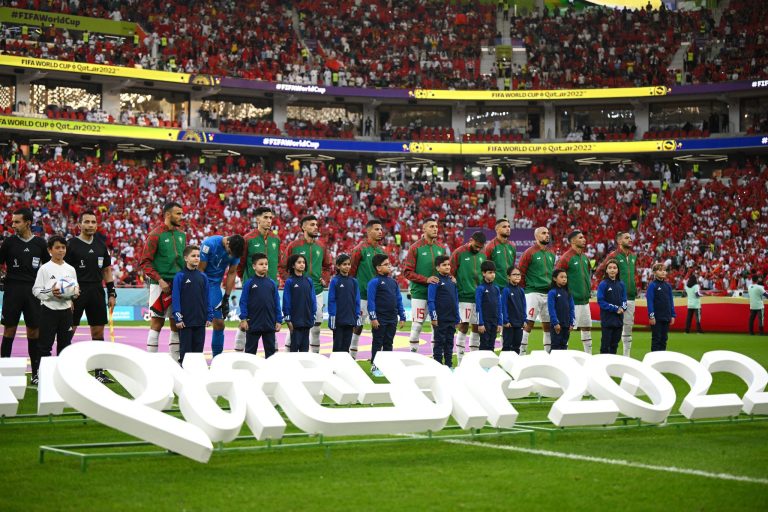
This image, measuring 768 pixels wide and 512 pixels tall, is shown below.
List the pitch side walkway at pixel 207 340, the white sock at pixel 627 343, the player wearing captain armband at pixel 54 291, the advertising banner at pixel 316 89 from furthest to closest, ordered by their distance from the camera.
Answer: the advertising banner at pixel 316 89, the pitch side walkway at pixel 207 340, the white sock at pixel 627 343, the player wearing captain armband at pixel 54 291

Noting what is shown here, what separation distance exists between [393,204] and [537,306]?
34.3 metres

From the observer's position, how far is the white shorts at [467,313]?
16.5 m

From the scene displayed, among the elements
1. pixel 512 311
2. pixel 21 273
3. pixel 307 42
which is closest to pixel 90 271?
pixel 21 273

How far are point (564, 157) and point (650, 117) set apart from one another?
5.79 metres

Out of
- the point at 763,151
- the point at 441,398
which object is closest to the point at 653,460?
the point at 441,398

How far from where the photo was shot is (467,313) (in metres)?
16.5

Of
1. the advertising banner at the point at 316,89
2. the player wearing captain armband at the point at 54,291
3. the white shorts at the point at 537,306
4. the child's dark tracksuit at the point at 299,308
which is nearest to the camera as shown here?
the player wearing captain armband at the point at 54,291

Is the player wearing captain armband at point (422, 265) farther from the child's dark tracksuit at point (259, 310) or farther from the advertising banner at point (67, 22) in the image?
the advertising banner at point (67, 22)

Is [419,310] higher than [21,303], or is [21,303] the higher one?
[21,303]

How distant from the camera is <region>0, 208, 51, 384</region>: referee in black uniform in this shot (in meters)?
13.6

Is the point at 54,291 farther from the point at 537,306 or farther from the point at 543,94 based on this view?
the point at 543,94

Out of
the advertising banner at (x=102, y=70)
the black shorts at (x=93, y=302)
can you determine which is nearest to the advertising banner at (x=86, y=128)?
the advertising banner at (x=102, y=70)

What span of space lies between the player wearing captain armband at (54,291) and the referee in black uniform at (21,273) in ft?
1.55

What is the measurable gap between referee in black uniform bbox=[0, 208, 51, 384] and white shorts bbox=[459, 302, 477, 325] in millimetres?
7133
